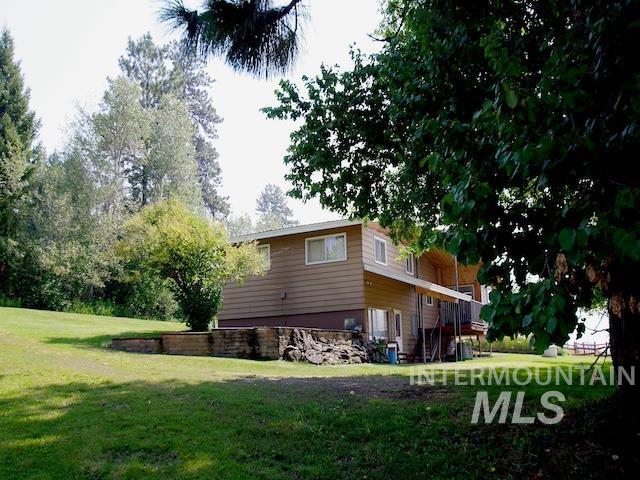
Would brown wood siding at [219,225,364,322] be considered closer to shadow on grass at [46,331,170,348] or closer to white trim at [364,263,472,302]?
white trim at [364,263,472,302]

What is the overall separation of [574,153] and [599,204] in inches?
12.0

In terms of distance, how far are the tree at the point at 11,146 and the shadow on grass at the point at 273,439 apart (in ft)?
73.5

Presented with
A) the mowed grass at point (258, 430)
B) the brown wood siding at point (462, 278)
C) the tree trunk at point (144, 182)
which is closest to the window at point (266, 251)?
the mowed grass at point (258, 430)

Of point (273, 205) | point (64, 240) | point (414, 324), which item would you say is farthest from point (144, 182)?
point (273, 205)

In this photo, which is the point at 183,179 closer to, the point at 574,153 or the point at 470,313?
the point at 470,313

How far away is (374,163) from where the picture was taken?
8812 mm

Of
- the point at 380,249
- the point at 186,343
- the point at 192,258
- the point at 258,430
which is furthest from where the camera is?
the point at 380,249

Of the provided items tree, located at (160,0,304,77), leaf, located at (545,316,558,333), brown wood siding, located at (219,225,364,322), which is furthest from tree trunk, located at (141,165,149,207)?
leaf, located at (545,316,558,333)

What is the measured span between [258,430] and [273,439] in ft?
0.97

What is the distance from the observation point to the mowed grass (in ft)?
16.4

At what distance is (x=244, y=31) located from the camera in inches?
253

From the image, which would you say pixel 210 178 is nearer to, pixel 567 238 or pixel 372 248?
pixel 372 248

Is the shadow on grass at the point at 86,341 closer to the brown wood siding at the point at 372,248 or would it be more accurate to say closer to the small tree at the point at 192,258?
the small tree at the point at 192,258

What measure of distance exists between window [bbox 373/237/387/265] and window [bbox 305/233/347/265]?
1547 mm
